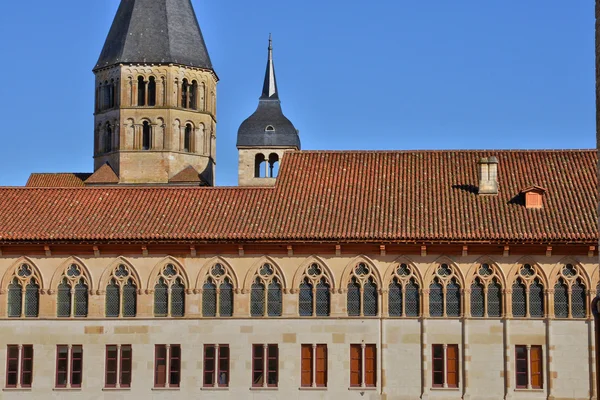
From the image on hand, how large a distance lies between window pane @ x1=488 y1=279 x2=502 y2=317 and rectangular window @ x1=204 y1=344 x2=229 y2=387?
10.1 meters

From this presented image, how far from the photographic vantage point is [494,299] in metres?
58.7

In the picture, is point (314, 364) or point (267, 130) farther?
point (267, 130)

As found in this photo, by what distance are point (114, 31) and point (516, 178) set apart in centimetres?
3954

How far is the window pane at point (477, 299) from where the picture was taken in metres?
58.6

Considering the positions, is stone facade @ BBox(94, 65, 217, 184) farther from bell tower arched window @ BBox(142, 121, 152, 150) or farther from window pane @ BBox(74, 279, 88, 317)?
window pane @ BBox(74, 279, 88, 317)

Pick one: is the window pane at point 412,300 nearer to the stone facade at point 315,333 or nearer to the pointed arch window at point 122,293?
the stone facade at point 315,333

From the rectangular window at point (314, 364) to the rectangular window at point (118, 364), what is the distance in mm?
6660

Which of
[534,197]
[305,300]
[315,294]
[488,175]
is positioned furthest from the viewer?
[488,175]

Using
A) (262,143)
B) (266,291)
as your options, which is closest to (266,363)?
(266,291)

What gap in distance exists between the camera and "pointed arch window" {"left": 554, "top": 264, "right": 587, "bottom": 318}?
58.3 metres

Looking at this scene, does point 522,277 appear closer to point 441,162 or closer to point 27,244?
point 441,162

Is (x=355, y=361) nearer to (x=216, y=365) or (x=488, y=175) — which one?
(x=216, y=365)

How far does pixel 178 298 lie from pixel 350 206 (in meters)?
7.65

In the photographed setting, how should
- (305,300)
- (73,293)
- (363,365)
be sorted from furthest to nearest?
(73,293) → (305,300) → (363,365)
